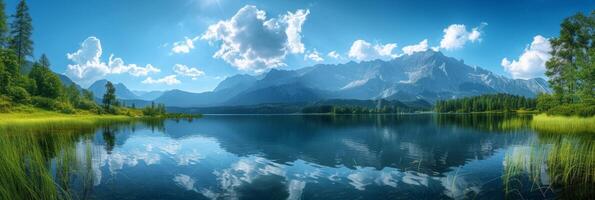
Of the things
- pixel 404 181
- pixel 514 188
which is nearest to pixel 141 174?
pixel 404 181

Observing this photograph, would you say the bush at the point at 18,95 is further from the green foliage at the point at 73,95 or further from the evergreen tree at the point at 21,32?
the green foliage at the point at 73,95

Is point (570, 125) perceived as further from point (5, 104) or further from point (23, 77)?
point (23, 77)

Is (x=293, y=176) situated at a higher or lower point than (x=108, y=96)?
lower

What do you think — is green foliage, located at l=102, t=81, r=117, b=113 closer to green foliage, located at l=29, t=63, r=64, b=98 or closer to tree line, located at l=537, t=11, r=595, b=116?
green foliage, located at l=29, t=63, r=64, b=98

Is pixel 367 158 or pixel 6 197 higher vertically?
pixel 6 197

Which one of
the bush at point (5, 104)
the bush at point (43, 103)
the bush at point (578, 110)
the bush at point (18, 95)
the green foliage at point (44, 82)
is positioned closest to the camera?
the bush at point (578, 110)

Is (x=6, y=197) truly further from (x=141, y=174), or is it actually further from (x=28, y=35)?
(x=28, y=35)

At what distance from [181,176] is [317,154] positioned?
1673 centimetres

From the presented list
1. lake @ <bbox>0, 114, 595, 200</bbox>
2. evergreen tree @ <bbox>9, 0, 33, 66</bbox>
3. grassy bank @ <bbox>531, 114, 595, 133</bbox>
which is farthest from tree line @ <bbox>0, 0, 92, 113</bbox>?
grassy bank @ <bbox>531, 114, 595, 133</bbox>

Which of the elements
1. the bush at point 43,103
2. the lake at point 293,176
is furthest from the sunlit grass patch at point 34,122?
the lake at point 293,176

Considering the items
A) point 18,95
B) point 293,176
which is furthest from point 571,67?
point 18,95

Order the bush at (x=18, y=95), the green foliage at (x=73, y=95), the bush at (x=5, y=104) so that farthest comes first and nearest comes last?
the green foliage at (x=73, y=95), the bush at (x=18, y=95), the bush at (x=5, y=104)

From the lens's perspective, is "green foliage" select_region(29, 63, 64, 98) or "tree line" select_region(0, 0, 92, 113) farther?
"green foliage" select_region(29, 63, 64, 98)

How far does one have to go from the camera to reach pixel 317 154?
36.3m
